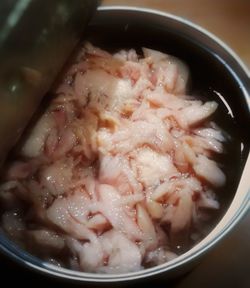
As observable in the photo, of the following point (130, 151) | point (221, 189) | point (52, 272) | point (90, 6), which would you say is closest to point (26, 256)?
point (52, 272)

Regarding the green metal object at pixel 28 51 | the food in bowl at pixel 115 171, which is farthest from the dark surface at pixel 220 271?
the green metal object at pixel 28 51

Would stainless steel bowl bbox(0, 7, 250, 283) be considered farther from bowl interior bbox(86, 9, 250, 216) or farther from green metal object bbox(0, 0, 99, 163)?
green metal object bbox(0, 0, 99, 163)

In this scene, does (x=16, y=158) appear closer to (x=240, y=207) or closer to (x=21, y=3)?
(x=21, y=3)

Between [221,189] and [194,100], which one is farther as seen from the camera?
[194,100]

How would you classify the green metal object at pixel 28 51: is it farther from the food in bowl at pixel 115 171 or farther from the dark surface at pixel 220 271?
the dark surface at pixel 220 271

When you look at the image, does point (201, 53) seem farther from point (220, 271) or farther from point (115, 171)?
point (220, 271)
